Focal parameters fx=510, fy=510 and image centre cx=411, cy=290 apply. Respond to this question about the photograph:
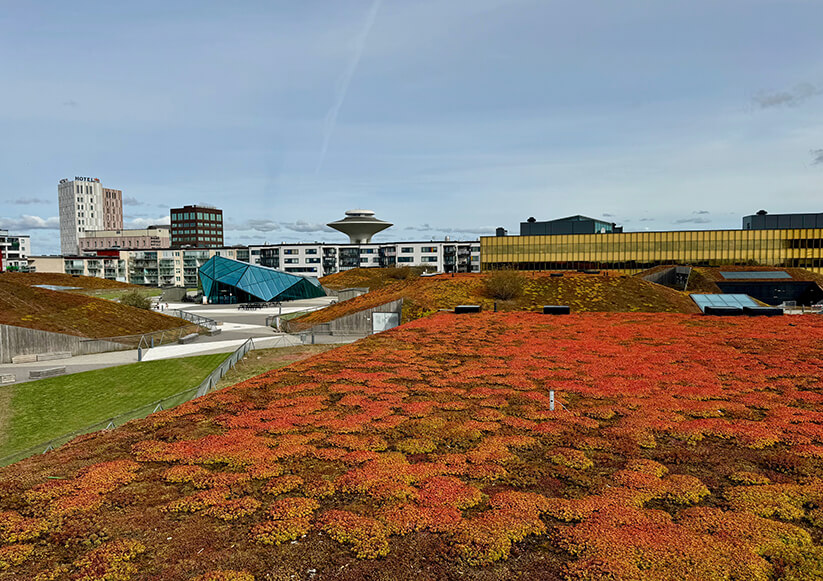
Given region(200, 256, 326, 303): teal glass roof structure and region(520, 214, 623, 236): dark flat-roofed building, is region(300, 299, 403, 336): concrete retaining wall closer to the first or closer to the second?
region(200, 256, 326, 303): teal glass roof structure

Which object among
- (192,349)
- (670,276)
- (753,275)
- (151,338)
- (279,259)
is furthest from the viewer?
(279,259)

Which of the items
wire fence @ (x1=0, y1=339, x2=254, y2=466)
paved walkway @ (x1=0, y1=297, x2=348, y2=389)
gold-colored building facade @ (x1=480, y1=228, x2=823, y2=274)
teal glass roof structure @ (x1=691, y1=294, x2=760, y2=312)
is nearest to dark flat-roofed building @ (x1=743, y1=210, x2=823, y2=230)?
gold-colored building facade @ (x1=480, y1=228, x2=823, y2=274)

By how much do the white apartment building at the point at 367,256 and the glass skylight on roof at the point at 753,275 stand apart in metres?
85.7

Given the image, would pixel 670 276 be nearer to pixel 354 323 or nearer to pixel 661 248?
pixel 661 248

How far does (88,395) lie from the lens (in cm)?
3478

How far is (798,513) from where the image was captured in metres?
10.4

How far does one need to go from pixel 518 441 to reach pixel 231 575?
8.85 meters

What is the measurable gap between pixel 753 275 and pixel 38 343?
3903 inches

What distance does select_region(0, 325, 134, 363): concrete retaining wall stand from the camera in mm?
46156

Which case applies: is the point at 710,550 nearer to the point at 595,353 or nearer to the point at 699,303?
the point at 595,353

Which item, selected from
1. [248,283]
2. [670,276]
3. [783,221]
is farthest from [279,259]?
[783,221]

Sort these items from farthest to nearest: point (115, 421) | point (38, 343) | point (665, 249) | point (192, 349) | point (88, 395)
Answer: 1. point (665, 249)
2. point (192, 349)
3. point (38, 343)
4. point (88, 395)
5. point (115, 421)

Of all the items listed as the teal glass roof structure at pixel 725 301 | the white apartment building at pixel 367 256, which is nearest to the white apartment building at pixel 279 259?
the white apartment building at pixel 367 256

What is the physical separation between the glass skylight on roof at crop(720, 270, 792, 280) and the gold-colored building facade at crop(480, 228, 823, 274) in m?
32.1
